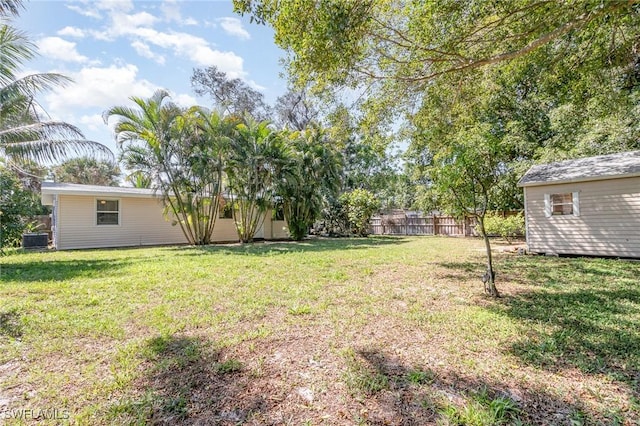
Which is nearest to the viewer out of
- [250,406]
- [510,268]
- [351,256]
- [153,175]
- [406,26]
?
[250,406]

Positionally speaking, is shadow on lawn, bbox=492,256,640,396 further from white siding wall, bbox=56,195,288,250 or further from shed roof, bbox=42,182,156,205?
white siding wall, bbox=56,195,288,250

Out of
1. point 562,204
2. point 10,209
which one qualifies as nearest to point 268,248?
point 10,209

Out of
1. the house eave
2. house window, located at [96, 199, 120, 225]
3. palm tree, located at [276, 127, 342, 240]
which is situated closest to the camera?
the house eave

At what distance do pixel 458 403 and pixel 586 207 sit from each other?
30.1 ft

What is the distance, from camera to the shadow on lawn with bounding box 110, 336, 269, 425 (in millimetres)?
2033

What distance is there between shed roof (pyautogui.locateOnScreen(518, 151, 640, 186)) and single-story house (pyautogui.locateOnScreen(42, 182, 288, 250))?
1331cm

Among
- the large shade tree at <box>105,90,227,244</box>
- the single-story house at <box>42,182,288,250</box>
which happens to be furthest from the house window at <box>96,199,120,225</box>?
the large shade tree at <box>105,90,227,244</box>

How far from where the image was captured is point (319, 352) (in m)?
2.92

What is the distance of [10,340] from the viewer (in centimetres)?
313

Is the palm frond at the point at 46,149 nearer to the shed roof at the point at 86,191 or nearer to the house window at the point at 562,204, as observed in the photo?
the shed roof at the point at 86,191

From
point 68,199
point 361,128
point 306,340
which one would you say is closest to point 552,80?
point 361,128

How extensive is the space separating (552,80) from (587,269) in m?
4.03

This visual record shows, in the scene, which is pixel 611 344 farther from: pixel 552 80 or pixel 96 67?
pixel 96 67

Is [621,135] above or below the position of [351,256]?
above
